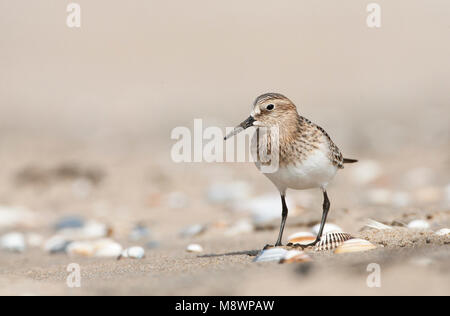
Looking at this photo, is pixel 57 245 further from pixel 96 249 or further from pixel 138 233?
pixel 138 233

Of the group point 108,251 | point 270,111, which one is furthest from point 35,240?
point 270,111

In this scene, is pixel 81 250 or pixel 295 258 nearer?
pixel 295 258

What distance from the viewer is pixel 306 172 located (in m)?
4.72

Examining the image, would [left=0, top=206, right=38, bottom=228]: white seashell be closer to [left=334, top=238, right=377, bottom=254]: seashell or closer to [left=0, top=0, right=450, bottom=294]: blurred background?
[left=0, top=0, right=450, bottom=294]: blurred background

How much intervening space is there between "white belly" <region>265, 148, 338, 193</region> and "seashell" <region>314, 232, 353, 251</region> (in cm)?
41

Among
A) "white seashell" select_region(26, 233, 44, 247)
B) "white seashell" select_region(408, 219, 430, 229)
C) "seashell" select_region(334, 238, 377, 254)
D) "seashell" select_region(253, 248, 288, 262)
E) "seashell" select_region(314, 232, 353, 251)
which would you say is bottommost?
"seashell" select_region(253, 248, 288, 262)

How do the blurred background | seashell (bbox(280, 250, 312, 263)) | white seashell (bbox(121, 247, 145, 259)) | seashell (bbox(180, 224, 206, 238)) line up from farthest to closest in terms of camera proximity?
the blurred background, seashell (bbox(180, 224, 206, 238)), white seashell (bbox(121, 247, 145, 259)), seashell (bbox(280, 250, 312, 263))

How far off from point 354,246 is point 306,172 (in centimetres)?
69

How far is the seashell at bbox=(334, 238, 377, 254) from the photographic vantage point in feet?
13.9

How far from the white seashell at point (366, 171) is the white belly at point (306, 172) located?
433 centimetres

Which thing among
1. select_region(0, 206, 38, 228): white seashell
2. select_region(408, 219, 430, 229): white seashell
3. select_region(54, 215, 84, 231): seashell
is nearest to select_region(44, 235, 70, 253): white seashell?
select_region(54, 215, 84, 231): seashell

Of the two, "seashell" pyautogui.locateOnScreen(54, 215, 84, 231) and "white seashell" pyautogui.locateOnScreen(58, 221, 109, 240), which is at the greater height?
"seashell" pyautogui.locateOnScreen(54, 215, 84, 231)
